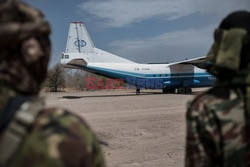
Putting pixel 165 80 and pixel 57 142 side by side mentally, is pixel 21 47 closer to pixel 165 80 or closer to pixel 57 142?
pixel 57 142

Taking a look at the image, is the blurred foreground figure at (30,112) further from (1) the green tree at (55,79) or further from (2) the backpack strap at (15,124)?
(1) the green tree at (55,79)

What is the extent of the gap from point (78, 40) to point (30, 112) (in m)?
29.0

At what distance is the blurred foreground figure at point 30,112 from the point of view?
1.06 meters

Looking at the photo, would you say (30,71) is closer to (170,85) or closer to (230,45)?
(230,45)

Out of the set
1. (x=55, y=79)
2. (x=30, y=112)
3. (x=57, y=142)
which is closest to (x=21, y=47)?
(x=30, y=112)

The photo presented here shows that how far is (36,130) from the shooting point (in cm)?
110

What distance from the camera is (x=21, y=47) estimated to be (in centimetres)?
118

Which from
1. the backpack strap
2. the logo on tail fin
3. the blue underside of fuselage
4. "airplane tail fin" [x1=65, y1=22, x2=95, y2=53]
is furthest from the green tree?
the backpack strap

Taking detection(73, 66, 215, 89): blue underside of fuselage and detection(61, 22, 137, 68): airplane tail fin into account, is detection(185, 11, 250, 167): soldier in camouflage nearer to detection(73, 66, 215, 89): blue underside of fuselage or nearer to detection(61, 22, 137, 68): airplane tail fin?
detection(73, 66, 215, 89): blue underside of fuselage

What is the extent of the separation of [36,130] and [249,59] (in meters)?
1.26

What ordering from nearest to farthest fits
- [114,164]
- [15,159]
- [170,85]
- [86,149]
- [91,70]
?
1. [15,159]
2. [86,149]
3. [114,164]
4. [91,70]
5. [170,85]

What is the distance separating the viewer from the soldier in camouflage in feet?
5.66

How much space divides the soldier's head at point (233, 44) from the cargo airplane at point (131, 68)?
24.4 m

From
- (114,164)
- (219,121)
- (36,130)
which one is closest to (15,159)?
(36,130)
